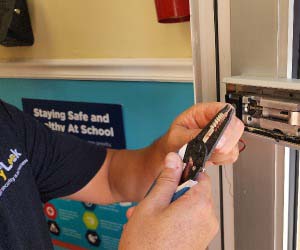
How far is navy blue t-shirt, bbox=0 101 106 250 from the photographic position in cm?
70

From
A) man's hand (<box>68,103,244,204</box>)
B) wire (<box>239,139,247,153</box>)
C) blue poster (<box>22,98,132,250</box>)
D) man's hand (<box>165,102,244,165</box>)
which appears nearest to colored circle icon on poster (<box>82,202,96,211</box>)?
blue poster (<box>22,98,132,250</box>)

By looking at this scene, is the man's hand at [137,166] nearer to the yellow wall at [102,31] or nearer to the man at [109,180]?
the man at [109,180]

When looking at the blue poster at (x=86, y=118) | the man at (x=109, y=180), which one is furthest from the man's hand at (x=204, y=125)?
the blue poster at (x=86, y=118)

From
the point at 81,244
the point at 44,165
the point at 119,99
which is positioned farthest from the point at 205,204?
the point at 81,244

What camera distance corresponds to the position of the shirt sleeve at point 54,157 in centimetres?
81

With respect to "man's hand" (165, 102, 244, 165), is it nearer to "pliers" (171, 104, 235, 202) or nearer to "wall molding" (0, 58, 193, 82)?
"pliers" (171, 104, 235, 202)

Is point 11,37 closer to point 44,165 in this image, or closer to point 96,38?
point 96,38

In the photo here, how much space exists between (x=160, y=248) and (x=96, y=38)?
722 millimetres

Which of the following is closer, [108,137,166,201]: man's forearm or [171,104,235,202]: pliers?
[171,104,235,202]: pliers

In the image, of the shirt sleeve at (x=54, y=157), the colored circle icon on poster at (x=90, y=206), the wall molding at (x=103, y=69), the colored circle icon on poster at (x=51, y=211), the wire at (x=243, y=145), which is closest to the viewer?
the wire at (x=243, y=145)

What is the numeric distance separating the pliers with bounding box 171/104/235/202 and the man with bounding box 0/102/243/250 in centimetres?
1

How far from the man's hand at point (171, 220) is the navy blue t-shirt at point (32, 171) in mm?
283

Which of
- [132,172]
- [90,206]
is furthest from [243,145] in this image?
[90,206]

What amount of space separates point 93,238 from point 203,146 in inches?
36.2
